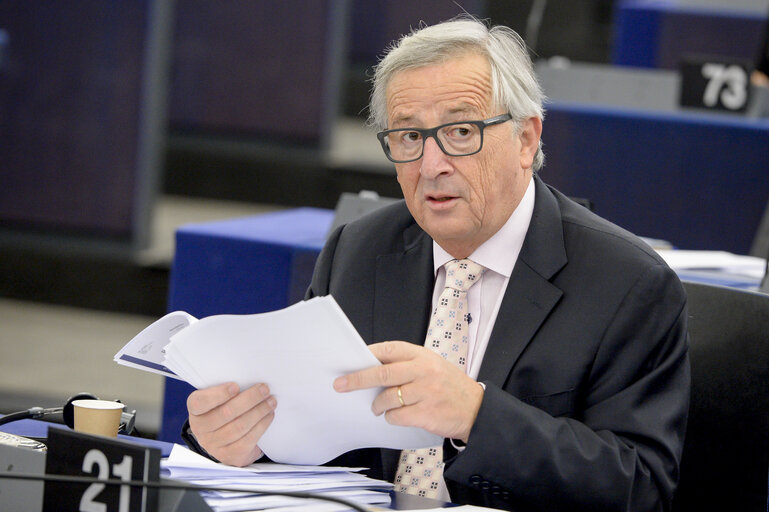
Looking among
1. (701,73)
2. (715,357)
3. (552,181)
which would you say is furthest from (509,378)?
(701,73)

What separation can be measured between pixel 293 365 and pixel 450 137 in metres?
0.51

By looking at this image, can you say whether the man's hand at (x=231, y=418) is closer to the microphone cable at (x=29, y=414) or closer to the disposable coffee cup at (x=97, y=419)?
the disposable coffee cup at (x=97, y=419)

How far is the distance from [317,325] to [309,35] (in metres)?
5.69

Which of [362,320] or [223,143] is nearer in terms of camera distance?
[362,320]

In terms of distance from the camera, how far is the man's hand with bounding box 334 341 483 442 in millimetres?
1503

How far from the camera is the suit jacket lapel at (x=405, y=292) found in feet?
6.34

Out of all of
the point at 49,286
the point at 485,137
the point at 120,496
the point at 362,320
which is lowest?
the point at 49,286

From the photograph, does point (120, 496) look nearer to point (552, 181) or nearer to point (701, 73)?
point (552, 181)

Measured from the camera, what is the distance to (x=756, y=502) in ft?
6.46

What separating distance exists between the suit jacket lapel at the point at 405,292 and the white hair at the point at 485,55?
0.26 meters

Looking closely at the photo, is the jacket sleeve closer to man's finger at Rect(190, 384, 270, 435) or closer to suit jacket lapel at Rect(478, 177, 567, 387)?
suit jacket lapel at Rect(478, 177, 567, 387)

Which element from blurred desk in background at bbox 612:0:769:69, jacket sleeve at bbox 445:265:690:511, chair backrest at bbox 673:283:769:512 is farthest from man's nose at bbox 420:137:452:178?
blurred desk in background at bbox 612:0:769:69

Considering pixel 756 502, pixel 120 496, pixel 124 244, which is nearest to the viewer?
pixel 120 496

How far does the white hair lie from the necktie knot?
0.23 meters
